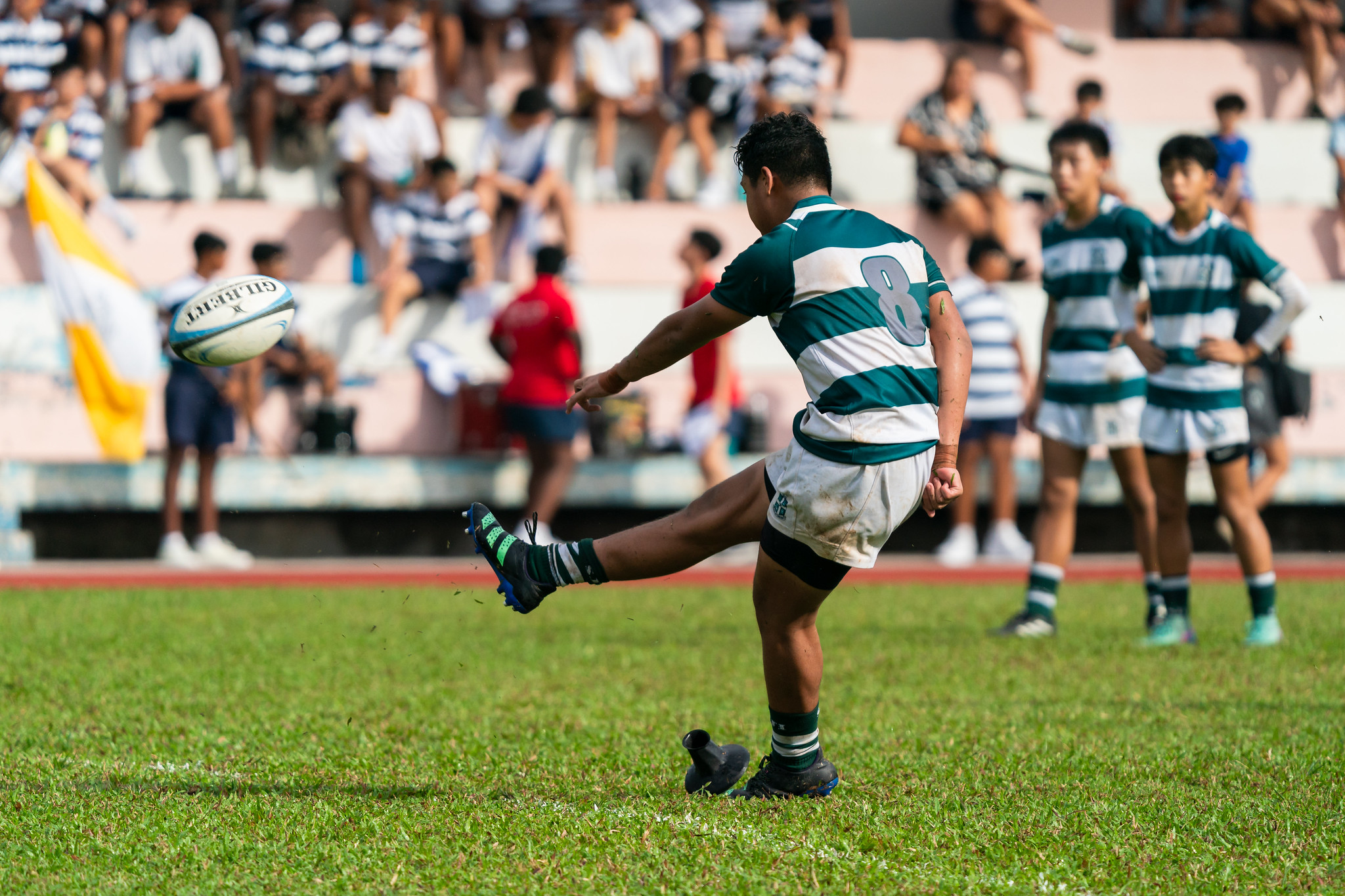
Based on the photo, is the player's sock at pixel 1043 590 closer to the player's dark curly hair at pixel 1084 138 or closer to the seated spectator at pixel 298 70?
the player's dark curly hair at pixel 1084 138

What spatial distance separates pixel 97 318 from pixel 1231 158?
1022 centimetres

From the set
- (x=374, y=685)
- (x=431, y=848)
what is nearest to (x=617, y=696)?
(x=374, y=685)

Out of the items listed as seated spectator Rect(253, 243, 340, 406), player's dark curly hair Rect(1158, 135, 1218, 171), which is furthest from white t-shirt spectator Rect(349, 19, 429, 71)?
player's dark curly hair Rect(1158, 135, 1218, 171)

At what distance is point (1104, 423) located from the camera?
8.07 m

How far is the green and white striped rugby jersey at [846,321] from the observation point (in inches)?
163

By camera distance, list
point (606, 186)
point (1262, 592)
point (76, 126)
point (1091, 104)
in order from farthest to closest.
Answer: point (606, 186) < point (1091, 104) < point (76, 126) < point (1262, 592)

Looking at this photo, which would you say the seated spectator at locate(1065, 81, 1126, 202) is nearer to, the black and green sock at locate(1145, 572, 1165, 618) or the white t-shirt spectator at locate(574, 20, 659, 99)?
the white t-shirt spectator at locate(574, 20, 659, 99)

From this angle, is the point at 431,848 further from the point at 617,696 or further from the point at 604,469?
the point at 604,469

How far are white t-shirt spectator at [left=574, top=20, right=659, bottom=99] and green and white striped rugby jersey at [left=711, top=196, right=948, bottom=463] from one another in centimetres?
1136


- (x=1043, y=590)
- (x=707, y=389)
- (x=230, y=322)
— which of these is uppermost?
(x=230, y=322)

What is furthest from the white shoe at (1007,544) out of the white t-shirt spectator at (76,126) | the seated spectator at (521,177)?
the white t-shirt spectator at (76,126)

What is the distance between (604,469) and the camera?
43.1 feet

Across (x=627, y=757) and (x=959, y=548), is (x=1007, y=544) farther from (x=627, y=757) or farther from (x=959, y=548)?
(x=627, y=757)

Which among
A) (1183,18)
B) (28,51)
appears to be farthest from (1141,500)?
(1183,18)
